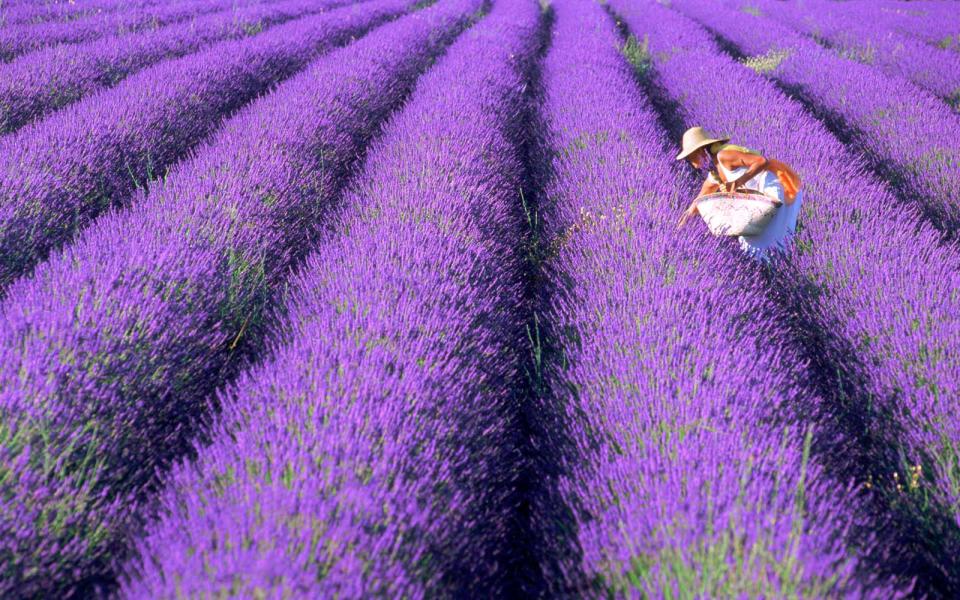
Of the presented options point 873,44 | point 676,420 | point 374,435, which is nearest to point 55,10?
point 374,435

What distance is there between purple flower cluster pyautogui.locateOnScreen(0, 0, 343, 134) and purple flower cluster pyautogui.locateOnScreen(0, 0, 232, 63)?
319 millimetres

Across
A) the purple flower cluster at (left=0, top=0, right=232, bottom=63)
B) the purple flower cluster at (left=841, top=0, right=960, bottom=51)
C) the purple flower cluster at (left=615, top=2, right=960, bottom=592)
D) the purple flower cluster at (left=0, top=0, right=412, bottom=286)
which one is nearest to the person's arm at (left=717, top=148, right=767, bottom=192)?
the purple flower cluster at (left=615, top=2, right=960, bottom=592)

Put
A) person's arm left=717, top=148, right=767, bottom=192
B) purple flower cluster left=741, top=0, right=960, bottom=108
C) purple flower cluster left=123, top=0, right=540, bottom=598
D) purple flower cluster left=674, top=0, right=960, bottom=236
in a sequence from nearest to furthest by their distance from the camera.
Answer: purple flower cluster left=123, top=0, right=540, bottom=598 → person's arm left=717, top=148, right=767, bottom=192 → purple flower cluster left=674, top=0, right=960, bottom=236 → purple flower cluster left=741, top=0, right=960, bottom=108

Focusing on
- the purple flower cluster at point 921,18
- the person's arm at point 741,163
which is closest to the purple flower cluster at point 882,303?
the person's arm at point 741,163

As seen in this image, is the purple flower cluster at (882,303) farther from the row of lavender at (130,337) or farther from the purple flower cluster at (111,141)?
the purple flower cluster at (111,141)

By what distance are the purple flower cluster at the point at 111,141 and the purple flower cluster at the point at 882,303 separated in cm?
315

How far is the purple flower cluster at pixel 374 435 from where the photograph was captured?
1322 millimetres

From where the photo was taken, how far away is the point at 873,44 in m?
8.12

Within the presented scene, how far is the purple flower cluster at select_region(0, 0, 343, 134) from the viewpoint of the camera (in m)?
4.48

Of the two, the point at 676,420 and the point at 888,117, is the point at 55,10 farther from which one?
the point at 676,420

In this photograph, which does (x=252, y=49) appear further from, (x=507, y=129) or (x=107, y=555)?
(x=107, y=555)

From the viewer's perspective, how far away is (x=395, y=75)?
19.2ft

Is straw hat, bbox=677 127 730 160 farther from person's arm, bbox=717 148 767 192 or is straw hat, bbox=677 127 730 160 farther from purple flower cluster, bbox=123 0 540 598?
purple flower cluster, bbox=123 0 540 598

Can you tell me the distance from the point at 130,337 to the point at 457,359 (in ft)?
3.30
